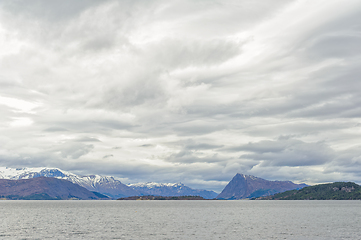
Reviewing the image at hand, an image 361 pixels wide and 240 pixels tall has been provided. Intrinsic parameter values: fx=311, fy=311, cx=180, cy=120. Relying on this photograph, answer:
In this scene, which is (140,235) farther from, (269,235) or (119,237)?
(269,235)

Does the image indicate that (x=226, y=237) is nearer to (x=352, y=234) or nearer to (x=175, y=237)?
(x=175, y=237)

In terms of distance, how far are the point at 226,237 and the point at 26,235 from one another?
220 feet

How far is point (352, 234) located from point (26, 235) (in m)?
109

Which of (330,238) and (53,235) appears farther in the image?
(53,235)

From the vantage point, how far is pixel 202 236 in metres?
102

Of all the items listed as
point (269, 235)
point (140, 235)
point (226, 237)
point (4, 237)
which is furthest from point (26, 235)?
point (269, 235)

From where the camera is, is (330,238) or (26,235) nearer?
(330,238)

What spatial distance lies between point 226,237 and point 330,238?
103 feet

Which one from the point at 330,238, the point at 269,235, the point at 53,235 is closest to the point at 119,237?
the point at 53,235

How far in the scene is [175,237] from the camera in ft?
329

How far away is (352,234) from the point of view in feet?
336

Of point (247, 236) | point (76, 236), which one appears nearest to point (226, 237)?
point (247, 236)

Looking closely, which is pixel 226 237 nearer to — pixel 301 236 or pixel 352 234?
pixel 301 236

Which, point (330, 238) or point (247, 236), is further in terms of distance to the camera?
point (247, 236)
